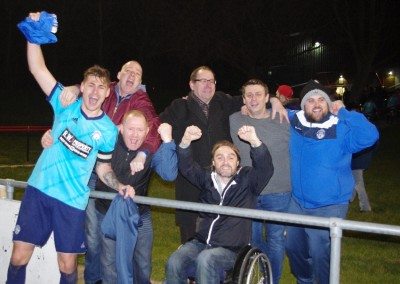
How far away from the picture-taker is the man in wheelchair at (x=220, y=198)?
4.10 metres

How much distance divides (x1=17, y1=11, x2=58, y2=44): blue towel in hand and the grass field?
290 cm

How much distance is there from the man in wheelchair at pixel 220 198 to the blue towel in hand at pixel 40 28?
1298 millimetres

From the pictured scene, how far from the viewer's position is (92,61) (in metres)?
42.4

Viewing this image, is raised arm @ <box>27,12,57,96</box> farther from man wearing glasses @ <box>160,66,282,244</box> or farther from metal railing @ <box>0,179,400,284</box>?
man wearing glasses @ <box>160,66,282,244</box>

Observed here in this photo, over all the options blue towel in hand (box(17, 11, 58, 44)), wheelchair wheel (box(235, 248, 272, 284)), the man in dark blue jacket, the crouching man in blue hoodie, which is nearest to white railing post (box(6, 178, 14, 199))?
the man in dark blue jacket

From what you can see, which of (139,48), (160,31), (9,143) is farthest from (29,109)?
Result: (9,143)

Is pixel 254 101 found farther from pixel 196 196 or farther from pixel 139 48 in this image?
pixel 139 48

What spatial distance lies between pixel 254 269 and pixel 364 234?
3942 millimetres

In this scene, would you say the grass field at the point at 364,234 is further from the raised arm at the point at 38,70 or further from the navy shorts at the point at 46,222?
the raised arm at the point at 38,70

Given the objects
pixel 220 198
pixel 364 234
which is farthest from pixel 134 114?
pixel 364 234

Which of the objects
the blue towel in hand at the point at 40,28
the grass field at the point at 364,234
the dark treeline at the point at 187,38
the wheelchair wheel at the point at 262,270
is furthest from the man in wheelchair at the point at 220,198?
the dark treeline at the point at 187,38

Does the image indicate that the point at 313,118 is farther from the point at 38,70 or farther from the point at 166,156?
the point at 38,70

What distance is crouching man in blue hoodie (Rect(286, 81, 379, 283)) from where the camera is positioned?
4.27 meters

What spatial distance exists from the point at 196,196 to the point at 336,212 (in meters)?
1.50
